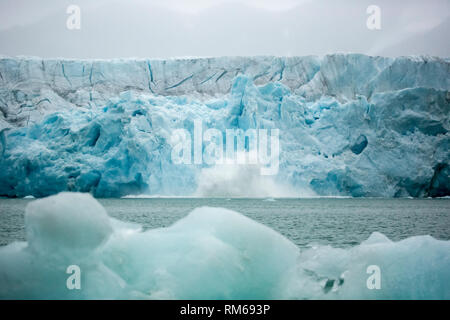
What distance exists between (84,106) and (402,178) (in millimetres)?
17907

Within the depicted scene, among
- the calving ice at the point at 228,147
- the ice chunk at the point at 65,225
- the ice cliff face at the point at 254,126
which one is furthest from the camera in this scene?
the calving ice at the point at 228,147

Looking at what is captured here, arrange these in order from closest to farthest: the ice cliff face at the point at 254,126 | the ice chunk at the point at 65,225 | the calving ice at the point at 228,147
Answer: the ice chunk at the point at 65,225 < the ice cliff face at the point at 254,126 < the calving ice at the point at 228,147

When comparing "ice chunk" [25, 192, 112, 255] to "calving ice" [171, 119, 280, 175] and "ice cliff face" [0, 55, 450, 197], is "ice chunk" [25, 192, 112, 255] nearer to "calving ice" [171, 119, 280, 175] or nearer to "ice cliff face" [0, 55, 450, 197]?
"ice cliff face" [0, 55, 450, 197]

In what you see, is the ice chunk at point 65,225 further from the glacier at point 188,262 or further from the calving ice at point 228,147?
the calving ice at point 228,147

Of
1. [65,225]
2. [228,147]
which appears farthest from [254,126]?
[65,225]

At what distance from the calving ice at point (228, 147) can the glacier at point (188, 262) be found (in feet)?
61.7

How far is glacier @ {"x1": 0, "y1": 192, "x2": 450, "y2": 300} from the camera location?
434 cm

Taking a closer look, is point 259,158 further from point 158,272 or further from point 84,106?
point 158,272

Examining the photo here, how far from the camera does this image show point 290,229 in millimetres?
12484

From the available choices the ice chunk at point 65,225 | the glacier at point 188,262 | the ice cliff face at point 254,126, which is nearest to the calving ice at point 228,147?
the ice cliff face at point 254,126

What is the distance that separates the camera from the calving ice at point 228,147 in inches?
948

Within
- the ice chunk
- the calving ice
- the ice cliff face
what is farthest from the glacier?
the calving ice

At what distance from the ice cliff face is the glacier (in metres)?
18.5
